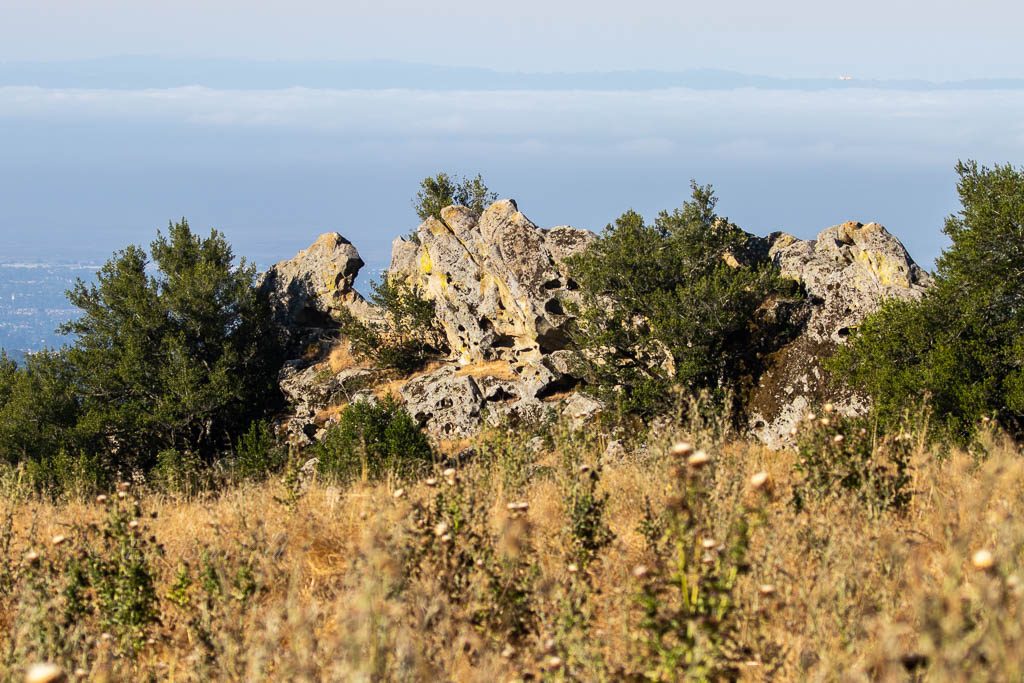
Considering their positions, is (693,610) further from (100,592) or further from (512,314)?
(512,314)

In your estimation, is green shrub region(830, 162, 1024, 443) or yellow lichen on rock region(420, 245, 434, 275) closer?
green shrub region(830, 162, 1024, 443)

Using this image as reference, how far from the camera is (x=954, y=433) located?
15.8m

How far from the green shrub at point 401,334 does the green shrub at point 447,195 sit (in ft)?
21.2

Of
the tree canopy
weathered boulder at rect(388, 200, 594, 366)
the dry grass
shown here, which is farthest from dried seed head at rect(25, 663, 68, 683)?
the tree canopy

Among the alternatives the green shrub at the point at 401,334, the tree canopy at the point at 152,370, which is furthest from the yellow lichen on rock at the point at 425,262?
the tree canopy at the point at 152,370

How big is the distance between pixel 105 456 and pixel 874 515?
81.0 feet

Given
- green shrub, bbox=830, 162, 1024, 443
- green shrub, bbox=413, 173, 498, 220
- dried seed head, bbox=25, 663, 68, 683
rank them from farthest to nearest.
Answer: green shrub, bbox=413, 173, 498, 220 < green shrub, bbox=830, 162, 1024, 443 < dried seed head, bbox=25, 663, 68, 683

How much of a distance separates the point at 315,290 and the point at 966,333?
70.5 feet

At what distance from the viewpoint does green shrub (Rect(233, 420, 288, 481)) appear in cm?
2214

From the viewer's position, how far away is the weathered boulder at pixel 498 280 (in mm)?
23938

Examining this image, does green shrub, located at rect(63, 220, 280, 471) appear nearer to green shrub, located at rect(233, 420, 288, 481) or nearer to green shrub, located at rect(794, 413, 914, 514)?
green shrub, located at rect(233, 420, 288, 481)

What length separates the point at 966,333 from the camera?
17.5 meters

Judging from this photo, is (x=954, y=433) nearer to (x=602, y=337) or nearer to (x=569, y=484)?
(x=602, y=337)

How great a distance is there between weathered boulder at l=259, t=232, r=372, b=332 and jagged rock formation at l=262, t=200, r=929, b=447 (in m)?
0.04
